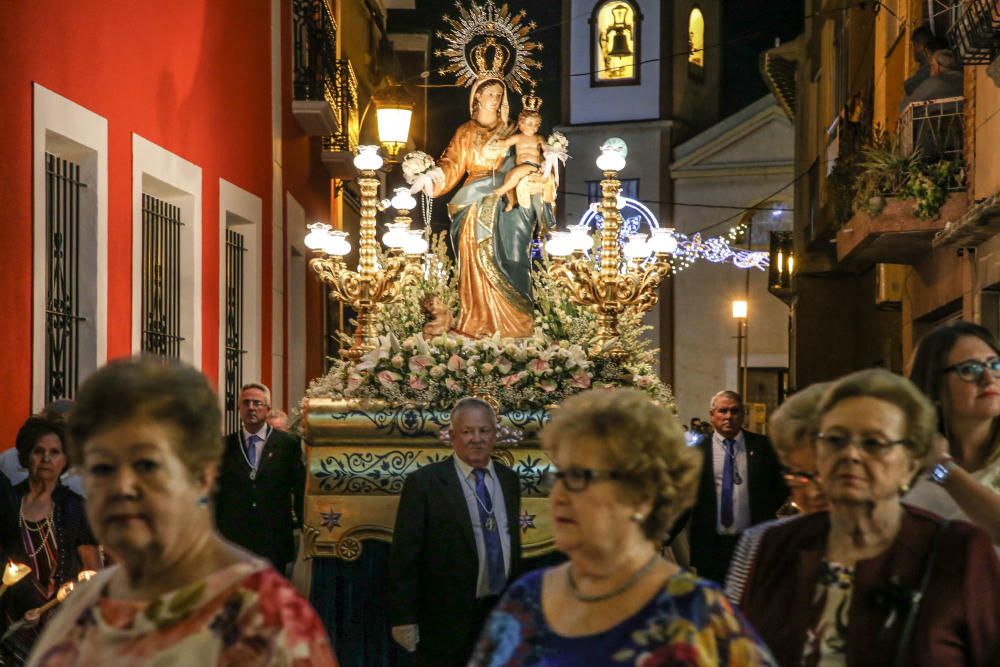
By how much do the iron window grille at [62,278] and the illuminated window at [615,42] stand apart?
27.3 meters

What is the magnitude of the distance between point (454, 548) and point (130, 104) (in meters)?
5.05

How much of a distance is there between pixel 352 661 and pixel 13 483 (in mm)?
2623

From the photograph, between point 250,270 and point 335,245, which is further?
point 250,270

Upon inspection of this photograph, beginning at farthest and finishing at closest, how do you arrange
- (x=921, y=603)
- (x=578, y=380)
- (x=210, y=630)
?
(x=578, y=380)
(x=921, y=603)
(x=210, y=630)

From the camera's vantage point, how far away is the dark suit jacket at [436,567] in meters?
7.53

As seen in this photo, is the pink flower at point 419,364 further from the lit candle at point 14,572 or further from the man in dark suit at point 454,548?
the lit candle at point 14,572

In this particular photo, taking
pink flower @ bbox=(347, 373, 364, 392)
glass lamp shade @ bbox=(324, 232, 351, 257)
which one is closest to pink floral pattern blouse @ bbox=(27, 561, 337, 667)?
pink flower @ bbox=(347, 373, 364, 392)

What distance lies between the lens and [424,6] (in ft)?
112

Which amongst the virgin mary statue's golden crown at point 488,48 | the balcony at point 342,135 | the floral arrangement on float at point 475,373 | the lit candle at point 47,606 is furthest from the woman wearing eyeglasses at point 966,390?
the balcony at point 342,135

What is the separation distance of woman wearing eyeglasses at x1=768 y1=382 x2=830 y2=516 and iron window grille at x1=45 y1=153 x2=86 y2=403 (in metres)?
6.04

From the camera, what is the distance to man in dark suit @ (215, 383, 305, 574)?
991cm

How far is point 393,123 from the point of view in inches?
517

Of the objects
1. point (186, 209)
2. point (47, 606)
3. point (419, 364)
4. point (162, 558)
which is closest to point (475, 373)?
point (419, 364)

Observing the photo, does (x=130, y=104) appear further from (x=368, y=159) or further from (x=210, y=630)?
(x=210, y=630)
